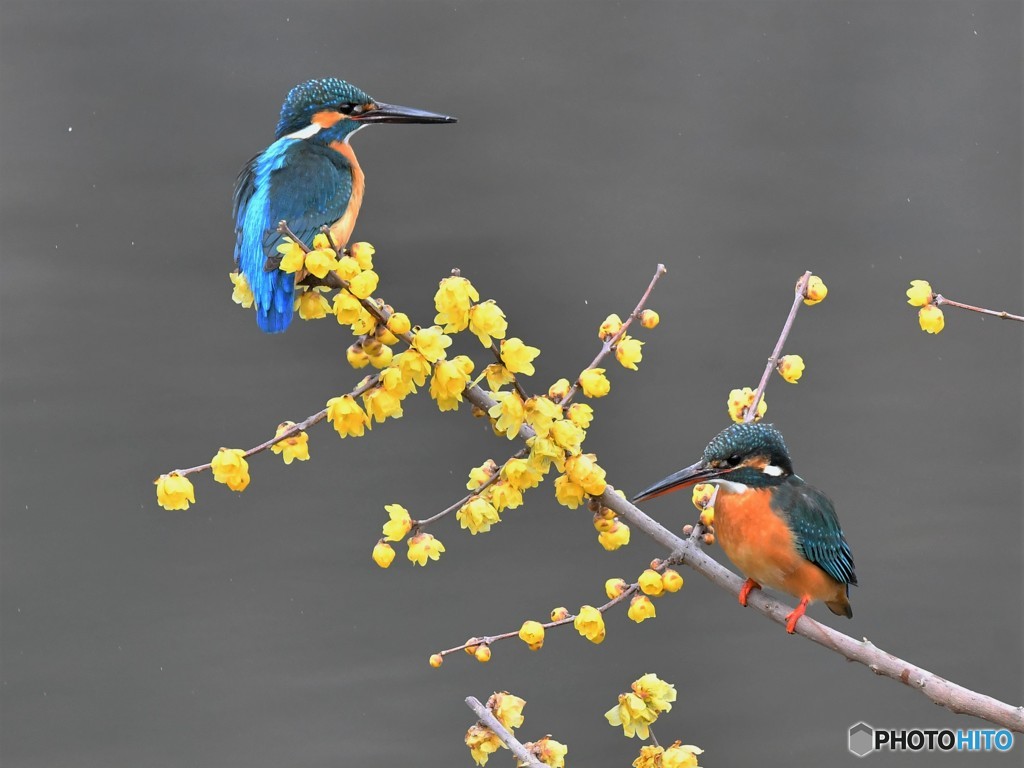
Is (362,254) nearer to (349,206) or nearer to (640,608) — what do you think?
(640,608)

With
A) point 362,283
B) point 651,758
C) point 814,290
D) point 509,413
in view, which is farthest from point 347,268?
point 651,758

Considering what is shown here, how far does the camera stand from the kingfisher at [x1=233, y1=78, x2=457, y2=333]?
900mm

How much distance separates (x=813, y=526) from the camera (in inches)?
34.4

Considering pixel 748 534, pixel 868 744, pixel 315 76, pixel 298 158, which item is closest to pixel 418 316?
pixel 315 76

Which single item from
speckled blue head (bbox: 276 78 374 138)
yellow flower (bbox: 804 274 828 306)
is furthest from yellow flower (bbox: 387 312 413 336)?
speckled blue head (bbox: 276 78 374 138)

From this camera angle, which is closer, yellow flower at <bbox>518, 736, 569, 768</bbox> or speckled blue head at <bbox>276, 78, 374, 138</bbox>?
yellow flower at <bbox>518, 736, 569, 768</bbox>

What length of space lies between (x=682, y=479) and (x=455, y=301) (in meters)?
0.24

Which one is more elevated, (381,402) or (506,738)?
(381,402)

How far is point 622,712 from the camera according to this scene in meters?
0.81

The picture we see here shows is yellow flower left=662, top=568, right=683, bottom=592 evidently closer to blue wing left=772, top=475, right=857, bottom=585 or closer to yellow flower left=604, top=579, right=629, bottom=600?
yellow flower left=604, top=579, right=629, bottom=600

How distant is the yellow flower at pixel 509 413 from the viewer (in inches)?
26.5

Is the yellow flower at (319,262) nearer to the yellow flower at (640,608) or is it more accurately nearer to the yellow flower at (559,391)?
the yellow flower at (559,391)

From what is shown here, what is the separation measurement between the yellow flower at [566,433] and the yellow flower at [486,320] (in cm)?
7

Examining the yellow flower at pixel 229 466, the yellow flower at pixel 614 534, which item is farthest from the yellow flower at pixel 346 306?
the yellow flower at pixel 614 534
